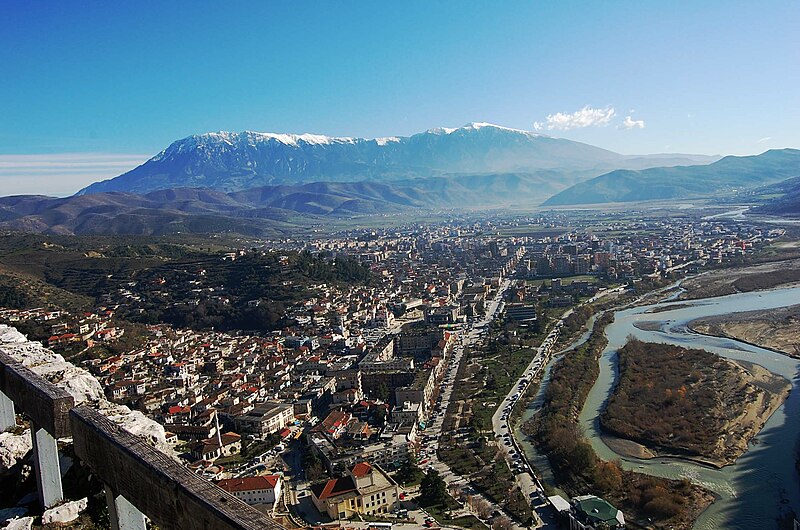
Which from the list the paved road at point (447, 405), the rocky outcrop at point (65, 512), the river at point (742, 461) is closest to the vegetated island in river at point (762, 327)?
the river at point (742, 461)

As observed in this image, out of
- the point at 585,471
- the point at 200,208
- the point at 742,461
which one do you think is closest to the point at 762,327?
the point at 742,461

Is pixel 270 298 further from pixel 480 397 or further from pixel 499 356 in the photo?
pixel 480 397

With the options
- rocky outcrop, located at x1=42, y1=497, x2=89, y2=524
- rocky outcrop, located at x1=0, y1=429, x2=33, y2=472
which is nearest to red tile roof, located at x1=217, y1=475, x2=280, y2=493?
rocky outcrop, located at x1=0, y1=429, x2=33, y2=472

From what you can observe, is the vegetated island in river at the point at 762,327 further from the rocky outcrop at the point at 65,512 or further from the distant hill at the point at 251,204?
the distant hill at the point at 251,204

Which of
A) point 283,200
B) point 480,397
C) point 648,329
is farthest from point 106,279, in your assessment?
point 283,200

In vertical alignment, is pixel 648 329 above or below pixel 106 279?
below

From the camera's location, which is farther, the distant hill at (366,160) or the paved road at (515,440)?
the distant hill at (366,160)

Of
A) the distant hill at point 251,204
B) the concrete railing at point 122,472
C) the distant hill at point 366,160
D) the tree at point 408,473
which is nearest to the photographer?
the concrete railing at point 122,472
